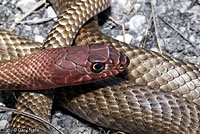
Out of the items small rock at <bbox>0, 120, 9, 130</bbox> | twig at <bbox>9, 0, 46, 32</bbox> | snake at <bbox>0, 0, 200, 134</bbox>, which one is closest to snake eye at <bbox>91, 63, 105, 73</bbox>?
snake at <bbox>0, 0, 200, 134</bbox>

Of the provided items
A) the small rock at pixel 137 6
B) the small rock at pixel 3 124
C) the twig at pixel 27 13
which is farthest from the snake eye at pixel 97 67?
the small rock at pixel 137 6

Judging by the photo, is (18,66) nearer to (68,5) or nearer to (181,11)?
(68,5)

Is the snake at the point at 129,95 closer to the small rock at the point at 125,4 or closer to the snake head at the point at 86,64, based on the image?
the snake head at the point at 86,64

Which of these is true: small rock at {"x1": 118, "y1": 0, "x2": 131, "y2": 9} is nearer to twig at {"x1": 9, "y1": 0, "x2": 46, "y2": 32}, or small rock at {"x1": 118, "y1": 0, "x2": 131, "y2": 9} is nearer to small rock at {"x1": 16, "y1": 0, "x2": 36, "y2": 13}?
twig at {"x1": 9, "y1": 0, "x2": 46, "y2": 32}

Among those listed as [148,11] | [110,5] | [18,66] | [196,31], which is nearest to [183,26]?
[196,31]

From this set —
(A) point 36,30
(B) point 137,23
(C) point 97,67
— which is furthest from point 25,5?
(C) point 97,67
